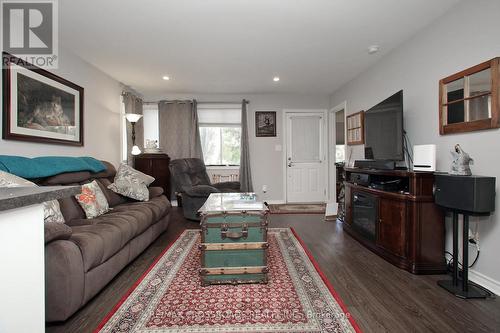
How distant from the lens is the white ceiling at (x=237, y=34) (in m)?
2.19

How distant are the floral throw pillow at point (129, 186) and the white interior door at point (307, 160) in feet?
10.3

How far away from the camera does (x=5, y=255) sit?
750mm

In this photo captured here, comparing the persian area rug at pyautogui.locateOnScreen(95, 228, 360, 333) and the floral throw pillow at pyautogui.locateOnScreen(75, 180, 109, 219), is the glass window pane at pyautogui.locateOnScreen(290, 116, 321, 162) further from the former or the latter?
the floral throw pillow at pyautogui.locateOnScreen(75, 180, 109, 219)

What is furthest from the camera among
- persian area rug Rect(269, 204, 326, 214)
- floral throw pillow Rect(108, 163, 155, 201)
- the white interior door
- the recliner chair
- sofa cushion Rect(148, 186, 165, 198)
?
the white interior door

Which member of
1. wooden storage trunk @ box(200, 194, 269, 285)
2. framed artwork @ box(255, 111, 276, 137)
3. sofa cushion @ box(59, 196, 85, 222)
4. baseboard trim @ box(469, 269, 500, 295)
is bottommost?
baseboard trim @ box(469, 269, 500, 295)

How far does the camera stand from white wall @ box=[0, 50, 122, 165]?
8.43 ft

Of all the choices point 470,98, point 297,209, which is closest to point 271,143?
point 297,209

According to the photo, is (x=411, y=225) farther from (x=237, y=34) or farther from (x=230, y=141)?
(x=230, y=141)

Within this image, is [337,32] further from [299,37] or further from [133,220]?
[133,220]

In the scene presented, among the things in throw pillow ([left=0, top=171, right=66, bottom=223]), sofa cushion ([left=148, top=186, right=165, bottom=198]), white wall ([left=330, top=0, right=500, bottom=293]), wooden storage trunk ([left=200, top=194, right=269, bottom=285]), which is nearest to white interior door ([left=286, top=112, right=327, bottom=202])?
white wall ([left=330, top=0, right=500, bottom=293])

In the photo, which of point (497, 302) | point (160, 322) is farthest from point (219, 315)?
point (497, 302)

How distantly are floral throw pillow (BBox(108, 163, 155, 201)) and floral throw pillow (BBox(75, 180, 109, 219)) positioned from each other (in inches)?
15.9

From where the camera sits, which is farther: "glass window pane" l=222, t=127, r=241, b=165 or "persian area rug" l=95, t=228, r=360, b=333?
"glass window pane" l=222, t=127, r=241, b=165

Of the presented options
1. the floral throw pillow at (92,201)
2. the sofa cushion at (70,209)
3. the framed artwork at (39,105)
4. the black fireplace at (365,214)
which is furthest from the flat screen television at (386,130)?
the framed artwork at (39,105)
